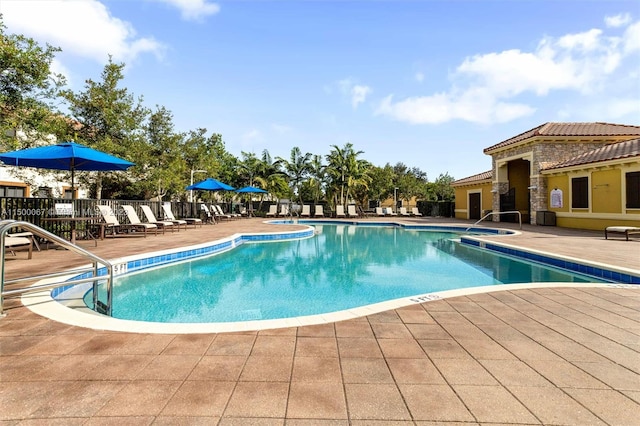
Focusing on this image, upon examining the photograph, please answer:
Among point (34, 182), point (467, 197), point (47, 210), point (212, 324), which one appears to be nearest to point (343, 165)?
point (467, 197)

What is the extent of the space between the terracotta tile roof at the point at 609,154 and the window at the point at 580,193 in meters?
0.81

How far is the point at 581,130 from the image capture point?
16562 millimetres

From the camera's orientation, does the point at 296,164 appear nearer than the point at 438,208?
No

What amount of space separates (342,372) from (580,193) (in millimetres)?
16840

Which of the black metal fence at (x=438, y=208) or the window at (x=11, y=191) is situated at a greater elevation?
the window at (x=11, y=191)

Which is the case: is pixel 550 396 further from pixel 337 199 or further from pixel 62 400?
pixel 337 199

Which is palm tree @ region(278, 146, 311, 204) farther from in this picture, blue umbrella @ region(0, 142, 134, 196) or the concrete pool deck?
the concrete pool deck

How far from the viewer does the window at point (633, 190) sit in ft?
39.3

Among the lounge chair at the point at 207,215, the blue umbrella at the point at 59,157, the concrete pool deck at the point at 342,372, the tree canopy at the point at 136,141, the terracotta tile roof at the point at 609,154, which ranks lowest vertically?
the concrete pool deck at the point at 342,372

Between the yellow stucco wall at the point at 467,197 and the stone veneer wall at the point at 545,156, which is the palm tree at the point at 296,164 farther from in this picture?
the stone veneer wall at the point at 545,156

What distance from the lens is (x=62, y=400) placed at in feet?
5.92

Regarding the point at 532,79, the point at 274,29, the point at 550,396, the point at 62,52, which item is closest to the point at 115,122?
the point at 62,52

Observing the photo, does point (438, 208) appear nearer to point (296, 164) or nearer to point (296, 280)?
point (296, 164)

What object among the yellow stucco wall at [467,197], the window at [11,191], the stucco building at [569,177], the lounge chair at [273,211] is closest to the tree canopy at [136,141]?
the lounge chair at [273,211]
